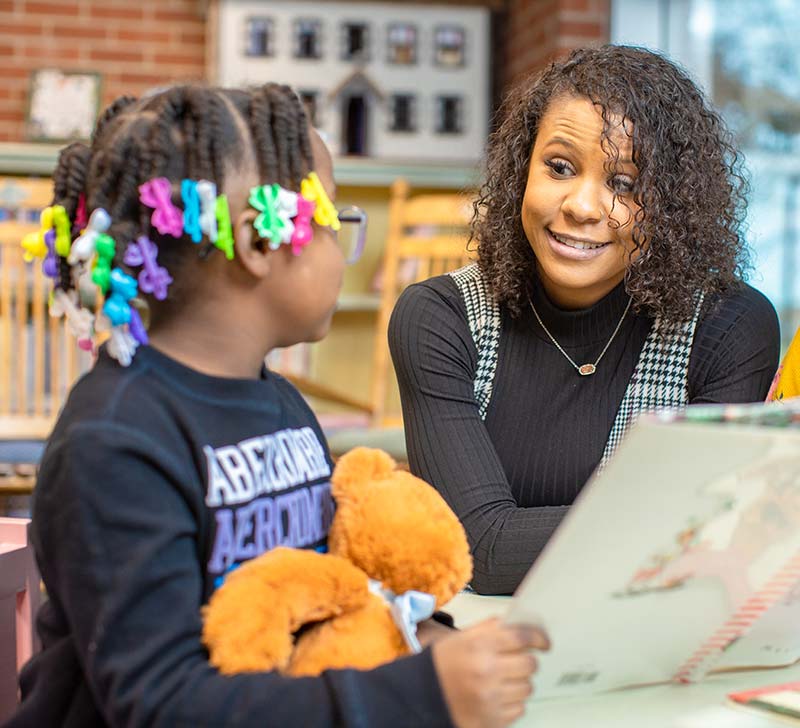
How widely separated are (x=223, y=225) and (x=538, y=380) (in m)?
0.75

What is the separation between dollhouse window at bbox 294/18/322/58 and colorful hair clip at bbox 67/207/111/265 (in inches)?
173

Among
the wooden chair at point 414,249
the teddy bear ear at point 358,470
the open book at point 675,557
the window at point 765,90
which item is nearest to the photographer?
the open book at point 675,557

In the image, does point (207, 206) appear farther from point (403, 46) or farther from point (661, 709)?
point (403, 46)

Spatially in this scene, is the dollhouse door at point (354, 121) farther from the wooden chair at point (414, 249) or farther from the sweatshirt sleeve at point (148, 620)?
the sweatshirt sleeve at point (148, 620)

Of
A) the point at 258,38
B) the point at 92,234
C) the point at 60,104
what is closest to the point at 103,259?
the point at 92,234

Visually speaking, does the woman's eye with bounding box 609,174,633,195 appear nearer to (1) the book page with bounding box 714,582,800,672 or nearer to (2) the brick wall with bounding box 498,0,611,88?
(1) the book page with bounding box 714,582,800,672

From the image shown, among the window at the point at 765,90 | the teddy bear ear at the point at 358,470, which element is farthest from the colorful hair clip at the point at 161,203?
the window at the point at 765,90

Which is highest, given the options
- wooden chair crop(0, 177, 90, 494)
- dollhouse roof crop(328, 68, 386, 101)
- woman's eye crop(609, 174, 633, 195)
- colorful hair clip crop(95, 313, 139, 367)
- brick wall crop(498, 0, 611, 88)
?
brick wall crop(498, 0, 611, 88)

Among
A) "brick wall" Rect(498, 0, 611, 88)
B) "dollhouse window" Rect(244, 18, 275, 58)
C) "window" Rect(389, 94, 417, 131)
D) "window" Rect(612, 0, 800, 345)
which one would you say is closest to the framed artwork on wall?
"dollhouse window" Rect(244, 18, 275, 58)

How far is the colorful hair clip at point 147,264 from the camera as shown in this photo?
0.67m

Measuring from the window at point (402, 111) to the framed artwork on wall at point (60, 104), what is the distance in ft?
4.18

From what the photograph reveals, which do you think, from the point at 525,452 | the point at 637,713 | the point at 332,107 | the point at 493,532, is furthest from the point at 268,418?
the point at 332,107

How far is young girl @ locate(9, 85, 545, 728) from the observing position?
1.92 feet

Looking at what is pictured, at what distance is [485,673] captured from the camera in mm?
574
